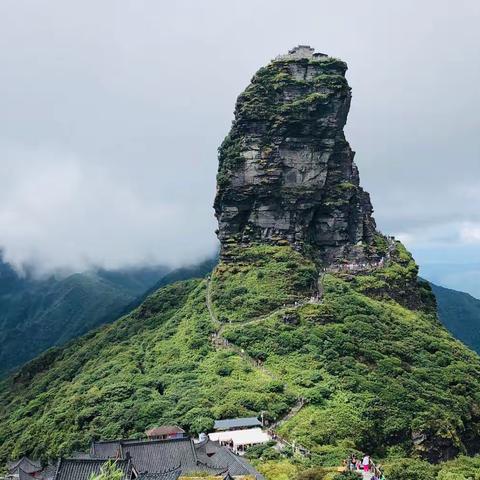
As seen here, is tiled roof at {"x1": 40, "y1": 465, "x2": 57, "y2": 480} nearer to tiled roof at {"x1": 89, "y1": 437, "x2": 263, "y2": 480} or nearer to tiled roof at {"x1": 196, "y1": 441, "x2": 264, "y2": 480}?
tiled roof at {"x1": 89, "y1": 437, "x2": 263, "y2": 480}

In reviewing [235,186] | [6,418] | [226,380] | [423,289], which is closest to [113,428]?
[226,380]

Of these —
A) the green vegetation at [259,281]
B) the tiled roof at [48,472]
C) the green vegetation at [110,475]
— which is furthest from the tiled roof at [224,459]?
the green vegetation at [259,281]

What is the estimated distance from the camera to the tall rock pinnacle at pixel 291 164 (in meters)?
102

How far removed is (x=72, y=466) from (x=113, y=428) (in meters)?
20.5

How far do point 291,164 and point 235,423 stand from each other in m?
47.0

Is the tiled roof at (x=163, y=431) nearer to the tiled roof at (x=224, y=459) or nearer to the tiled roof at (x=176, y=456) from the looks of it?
→ the tiled roof at (x=224, y=459)

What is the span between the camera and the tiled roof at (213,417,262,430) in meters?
65.0

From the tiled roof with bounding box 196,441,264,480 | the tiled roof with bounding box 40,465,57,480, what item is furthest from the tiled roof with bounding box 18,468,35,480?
the tiled roof with bounding box 196,441,264,480

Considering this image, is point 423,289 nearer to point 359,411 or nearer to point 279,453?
point 359,411

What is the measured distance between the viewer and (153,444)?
55688mm

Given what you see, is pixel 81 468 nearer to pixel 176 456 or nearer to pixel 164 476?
pixel 164 476

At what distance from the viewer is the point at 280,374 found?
76.3m

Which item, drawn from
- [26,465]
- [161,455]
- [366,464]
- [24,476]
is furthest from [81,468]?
[26,465]

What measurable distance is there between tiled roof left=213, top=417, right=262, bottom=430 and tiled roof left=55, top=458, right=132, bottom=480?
51.3 feet
